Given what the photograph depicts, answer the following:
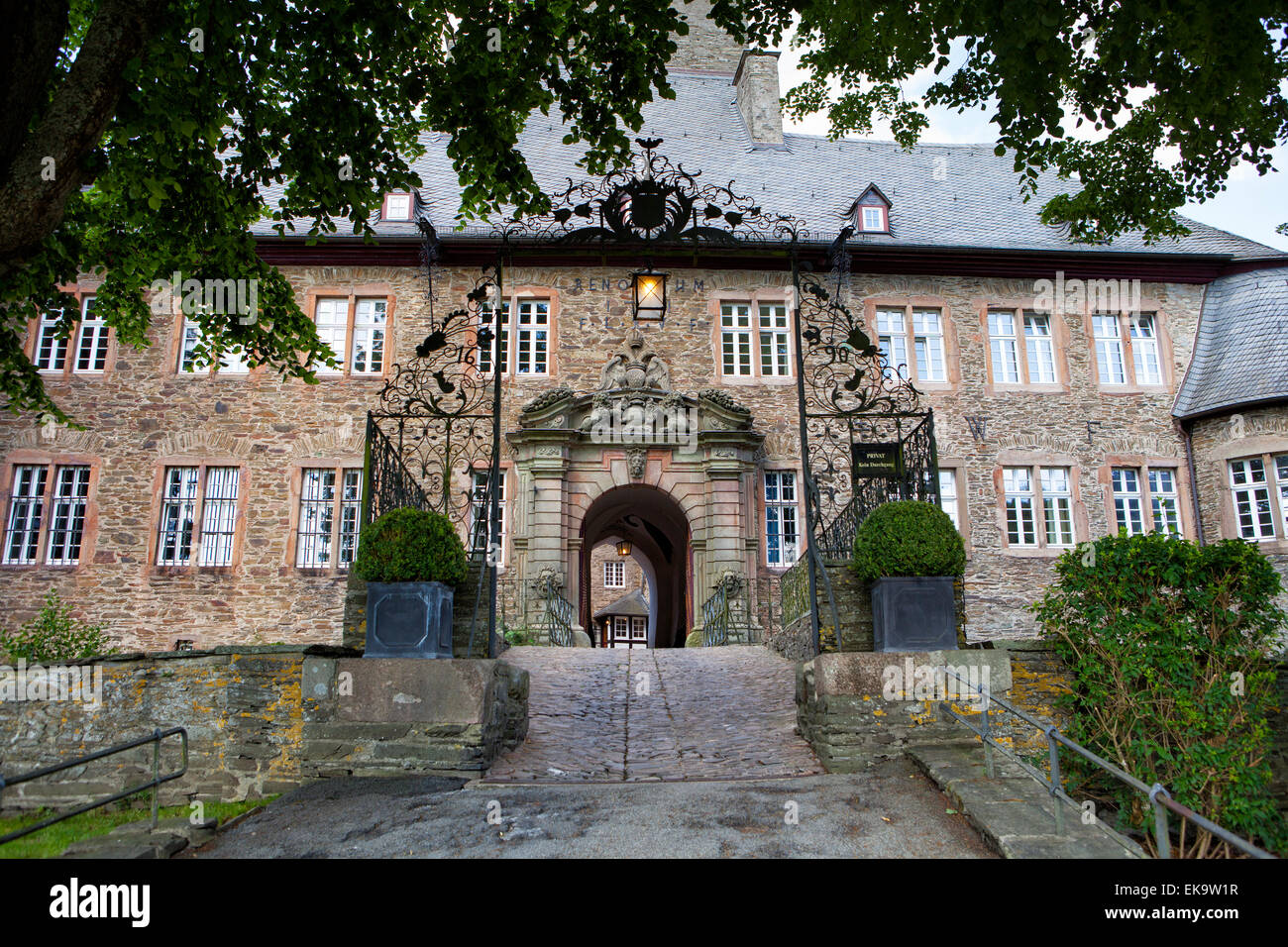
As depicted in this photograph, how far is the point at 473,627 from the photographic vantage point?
22.1 feet

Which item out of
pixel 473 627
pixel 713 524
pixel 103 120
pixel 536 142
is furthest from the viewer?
pixel 536 142

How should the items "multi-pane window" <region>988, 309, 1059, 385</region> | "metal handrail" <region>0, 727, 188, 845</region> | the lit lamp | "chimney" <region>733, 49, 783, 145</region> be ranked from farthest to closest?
"chimney" <region>733, 49, 783, 145</region> → "multi-pane window" <region>988, 309, 1059, 385</region> → the lit lamp → "metal handrail" <region>0, 727, 188, 845</region>

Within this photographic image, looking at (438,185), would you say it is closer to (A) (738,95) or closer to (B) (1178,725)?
(A) (738,95)

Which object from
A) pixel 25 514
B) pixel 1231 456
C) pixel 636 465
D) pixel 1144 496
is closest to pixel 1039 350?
pixel 1144 496

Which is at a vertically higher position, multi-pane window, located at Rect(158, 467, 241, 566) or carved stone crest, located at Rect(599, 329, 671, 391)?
carved stone crest, located at Rect(599, 329, 671, 391)

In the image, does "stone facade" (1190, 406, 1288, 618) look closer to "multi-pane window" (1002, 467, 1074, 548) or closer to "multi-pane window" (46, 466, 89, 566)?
"multi-pane window" (1002, 467, 1074, 548)

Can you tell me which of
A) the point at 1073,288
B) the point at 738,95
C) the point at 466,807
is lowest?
the point at 466,807

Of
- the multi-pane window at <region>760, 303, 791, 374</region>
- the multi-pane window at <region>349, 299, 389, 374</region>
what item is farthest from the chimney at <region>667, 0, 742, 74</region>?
the multi-pane window at <region>349, 299, 389, 374</region>

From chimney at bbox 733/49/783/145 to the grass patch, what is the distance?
17.3 meters

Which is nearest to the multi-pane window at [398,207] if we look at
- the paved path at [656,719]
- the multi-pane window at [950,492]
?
the paved path at [656,719]

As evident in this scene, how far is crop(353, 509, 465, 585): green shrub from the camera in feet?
20.4

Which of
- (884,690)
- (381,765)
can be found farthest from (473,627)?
(884,690)

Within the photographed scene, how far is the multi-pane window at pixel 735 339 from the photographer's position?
1606cm

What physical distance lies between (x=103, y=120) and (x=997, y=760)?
263 inches
